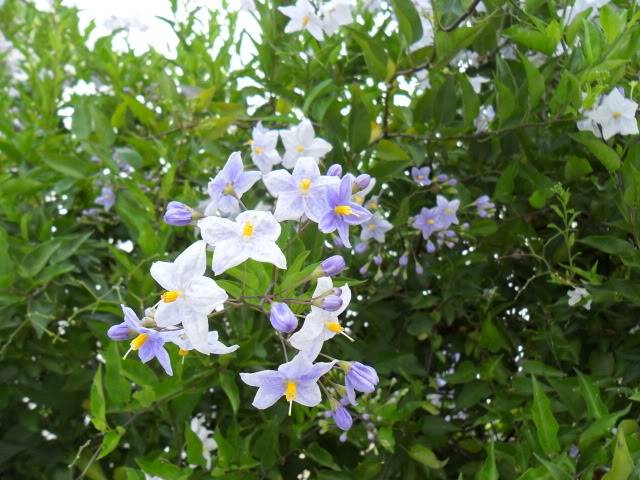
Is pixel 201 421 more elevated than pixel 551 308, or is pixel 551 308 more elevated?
pixel 551 308

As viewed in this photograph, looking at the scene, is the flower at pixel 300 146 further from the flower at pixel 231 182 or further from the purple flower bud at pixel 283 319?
the purple flower bud at pixel 283 319

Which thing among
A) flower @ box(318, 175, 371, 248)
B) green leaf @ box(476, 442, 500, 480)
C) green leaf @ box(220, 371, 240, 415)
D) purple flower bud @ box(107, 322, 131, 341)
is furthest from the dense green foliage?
flower @ box(318, 175, 371, 248)

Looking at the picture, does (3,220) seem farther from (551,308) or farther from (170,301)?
(551,308)

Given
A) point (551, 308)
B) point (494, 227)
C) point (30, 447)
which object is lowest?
point (30, 447)

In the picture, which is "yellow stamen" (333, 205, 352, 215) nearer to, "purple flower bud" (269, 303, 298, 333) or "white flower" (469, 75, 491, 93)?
"purple flower bud" (269, 303, 298, 333)

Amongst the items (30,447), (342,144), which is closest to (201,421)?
(30,447)

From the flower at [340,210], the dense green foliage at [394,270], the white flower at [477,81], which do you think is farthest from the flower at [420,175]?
the flower at [340,210]
